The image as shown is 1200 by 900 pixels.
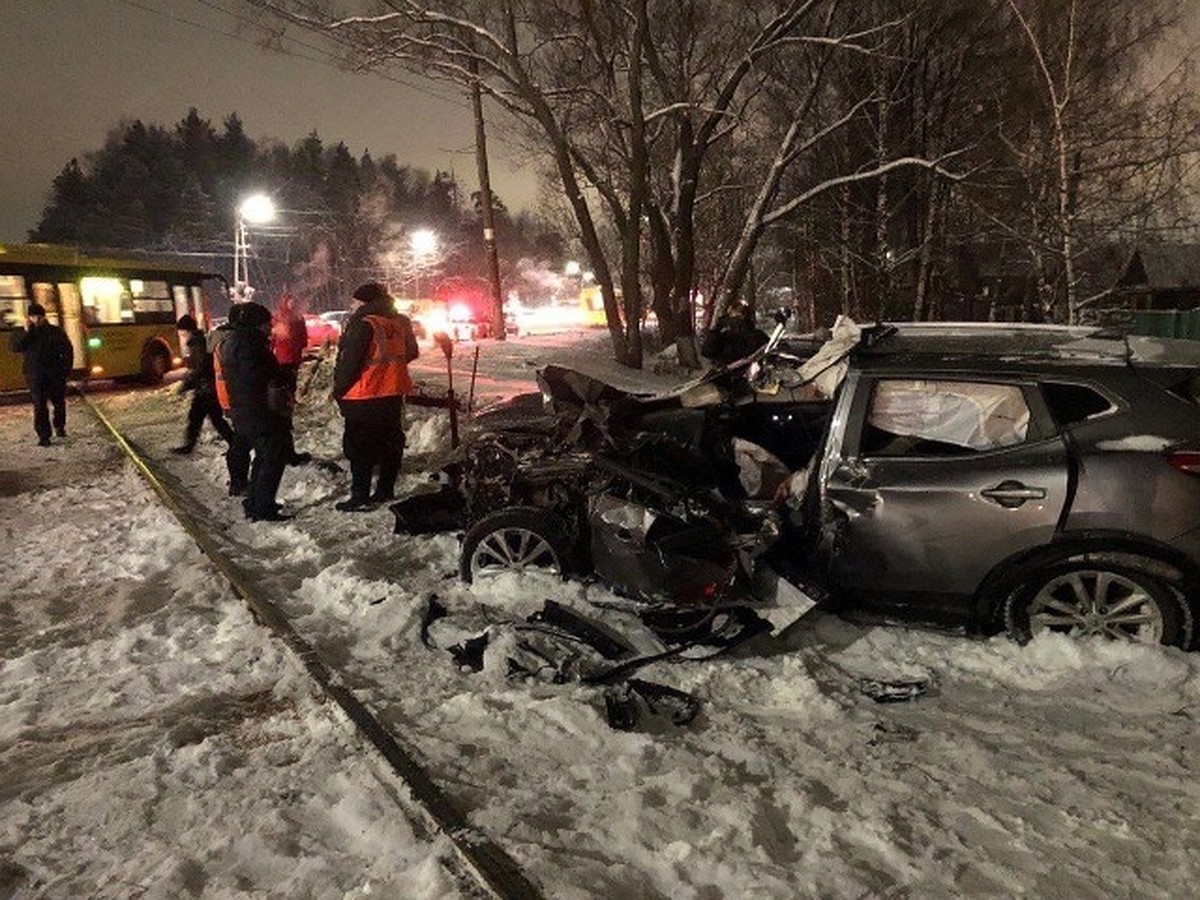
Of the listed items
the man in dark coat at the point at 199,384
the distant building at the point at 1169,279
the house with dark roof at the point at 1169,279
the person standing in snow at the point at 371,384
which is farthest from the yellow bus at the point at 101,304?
the house with dark roof at the point at 1169,279

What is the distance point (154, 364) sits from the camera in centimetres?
1911

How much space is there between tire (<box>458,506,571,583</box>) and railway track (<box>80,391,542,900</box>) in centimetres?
108

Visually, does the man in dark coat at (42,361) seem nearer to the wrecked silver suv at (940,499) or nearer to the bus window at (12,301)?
the bus window at (12,301)

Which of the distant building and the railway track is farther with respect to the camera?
the distant building

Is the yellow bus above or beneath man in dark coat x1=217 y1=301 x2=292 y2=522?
above

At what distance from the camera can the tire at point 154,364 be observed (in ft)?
62.3

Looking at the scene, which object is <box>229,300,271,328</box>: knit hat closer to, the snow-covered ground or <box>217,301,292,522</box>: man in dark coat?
<box>217,301,292,522</box>: man in dark coat

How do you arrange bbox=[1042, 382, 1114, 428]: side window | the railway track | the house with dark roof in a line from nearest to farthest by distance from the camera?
the railway track, bbox=[1042, 382, 1114, 428]: side window, the house with dark roof

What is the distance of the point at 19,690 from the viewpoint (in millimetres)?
3836

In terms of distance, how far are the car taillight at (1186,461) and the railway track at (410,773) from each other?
3.08 m

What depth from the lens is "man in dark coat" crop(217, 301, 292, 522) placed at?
22.3 ft

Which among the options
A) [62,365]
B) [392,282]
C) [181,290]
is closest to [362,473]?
[62,365]

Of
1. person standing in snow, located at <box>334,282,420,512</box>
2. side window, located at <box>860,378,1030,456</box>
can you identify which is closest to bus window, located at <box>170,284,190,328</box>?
person standing in snow, located at <box>334,282,420,512</box>

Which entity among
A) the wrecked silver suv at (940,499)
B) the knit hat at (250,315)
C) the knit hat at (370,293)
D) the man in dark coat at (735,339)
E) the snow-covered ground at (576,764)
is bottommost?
the snow-covered ground at (576,764)
